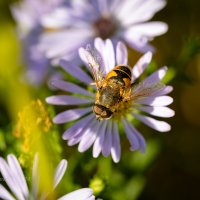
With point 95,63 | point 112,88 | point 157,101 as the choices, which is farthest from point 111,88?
point 157,101

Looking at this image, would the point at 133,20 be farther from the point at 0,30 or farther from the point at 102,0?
the point at 0,30

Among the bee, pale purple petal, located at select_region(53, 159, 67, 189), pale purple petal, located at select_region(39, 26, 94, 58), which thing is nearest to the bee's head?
the bee

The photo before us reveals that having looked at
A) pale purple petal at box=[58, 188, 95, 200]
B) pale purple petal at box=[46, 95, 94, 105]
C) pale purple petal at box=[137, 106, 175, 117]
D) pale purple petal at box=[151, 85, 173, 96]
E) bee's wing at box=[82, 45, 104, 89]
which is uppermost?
bee's wing at box=[82, 45, 104, 89]

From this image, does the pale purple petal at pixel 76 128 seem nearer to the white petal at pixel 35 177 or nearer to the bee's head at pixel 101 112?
the bee's head at pixel 101 112

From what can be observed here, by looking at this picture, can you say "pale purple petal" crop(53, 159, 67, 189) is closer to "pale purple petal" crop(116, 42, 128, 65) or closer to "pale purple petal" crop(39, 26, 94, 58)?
"pale purple petal" crop(116, 42, 128, 65)

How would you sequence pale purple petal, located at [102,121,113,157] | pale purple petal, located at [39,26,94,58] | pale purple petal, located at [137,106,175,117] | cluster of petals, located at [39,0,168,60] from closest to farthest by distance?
pale purple petal, located at [102,121,113,157], pale purple petal, located at [137,106,175,117], cluster of petals, located at [39,0,168,60], pale purple petal, located at [39,26,94,58]

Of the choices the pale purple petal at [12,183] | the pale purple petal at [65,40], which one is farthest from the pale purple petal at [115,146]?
the pale purple petal at [65,40]
